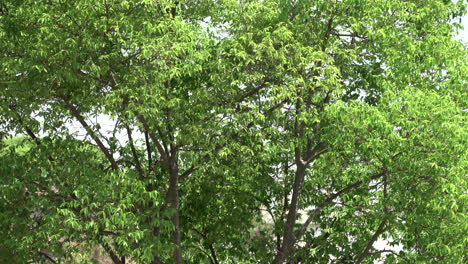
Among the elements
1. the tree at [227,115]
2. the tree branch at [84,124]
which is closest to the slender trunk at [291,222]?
the tree at [227,115]

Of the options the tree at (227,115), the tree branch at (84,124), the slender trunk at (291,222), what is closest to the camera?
the tree at (227,115)

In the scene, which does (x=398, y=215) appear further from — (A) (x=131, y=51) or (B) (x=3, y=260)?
(B) (x=3, y=260)

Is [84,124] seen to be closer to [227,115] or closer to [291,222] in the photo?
[227,115]

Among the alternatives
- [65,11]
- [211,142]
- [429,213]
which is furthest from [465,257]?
[65,11]

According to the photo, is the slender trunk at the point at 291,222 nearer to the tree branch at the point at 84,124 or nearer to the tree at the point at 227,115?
the tree at the point at 227,115

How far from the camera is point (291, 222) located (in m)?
17.4

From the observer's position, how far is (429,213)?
13625mm

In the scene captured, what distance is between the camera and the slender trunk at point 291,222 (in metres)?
17.3

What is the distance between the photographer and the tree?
12781 mm

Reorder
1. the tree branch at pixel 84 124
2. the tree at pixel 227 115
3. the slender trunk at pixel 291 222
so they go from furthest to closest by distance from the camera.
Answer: the slender trunk at pixel 291 222 < the tree branch at pixel 84 124 < the tree at pixel 227 115

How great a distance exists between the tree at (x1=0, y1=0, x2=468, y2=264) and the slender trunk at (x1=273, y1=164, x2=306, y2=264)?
53 mm

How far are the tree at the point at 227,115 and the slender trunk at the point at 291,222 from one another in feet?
0.17

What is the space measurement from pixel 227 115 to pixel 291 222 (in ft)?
14.8

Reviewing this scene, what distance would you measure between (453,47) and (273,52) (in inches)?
185
